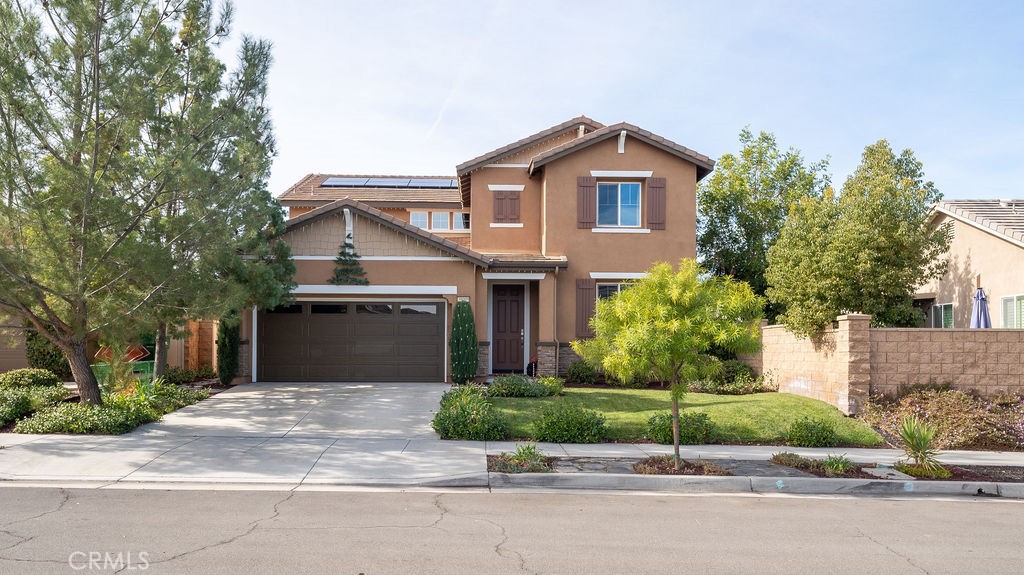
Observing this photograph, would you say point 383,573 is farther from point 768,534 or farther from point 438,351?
point 438,351

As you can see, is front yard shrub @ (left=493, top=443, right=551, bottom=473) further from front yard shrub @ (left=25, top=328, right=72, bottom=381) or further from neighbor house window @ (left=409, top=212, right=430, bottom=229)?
neighbor house window @ (left=409, top=212, right=430, bottom=229)

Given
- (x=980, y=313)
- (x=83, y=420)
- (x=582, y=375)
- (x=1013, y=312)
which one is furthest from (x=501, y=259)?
(x=1013, y=312)

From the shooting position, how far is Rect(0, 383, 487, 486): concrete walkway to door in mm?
9164

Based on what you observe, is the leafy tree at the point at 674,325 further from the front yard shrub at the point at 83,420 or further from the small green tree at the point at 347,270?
the small green tree at the point at 347,270

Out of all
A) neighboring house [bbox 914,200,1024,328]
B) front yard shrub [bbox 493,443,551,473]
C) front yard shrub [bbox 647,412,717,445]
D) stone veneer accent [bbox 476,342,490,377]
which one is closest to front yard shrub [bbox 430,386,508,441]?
front yard shrub [bbox 493,443,551,473]

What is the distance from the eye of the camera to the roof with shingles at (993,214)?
54.6ft

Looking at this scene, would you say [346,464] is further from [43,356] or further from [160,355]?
[43,356]

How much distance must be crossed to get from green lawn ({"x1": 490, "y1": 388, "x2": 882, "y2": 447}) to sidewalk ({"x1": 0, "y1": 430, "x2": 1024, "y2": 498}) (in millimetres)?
747

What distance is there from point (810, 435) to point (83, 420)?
12168 millimetres

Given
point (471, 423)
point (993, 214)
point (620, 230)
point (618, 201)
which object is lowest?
point (471, 423)

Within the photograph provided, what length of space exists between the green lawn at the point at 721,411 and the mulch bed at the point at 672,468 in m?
2.05

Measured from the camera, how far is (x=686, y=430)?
467 inches

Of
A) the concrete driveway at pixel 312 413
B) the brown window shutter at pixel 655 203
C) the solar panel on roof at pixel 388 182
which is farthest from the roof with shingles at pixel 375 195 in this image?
the concrete driveway at pixel 312 413

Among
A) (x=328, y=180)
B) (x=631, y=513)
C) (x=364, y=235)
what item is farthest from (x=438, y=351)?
(x=328, y=180)
